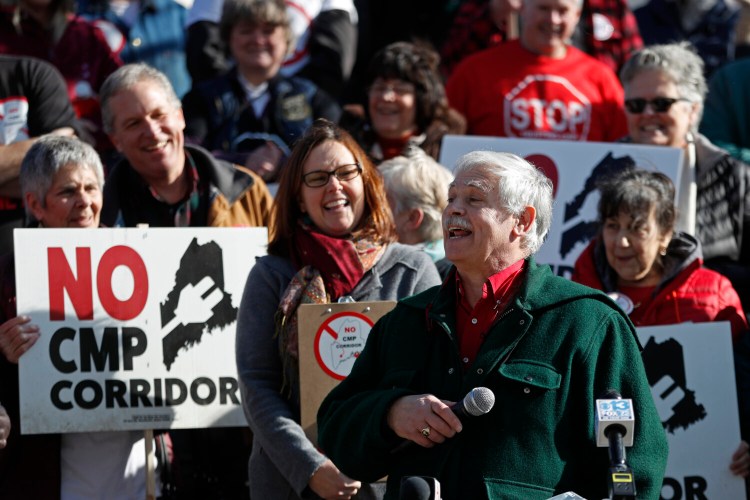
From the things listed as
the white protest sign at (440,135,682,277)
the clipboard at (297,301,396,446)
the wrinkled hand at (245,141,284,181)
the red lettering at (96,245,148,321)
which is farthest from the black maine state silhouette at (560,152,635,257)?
the red lettering at (96,245,148,321)

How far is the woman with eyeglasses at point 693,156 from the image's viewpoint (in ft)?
22.1

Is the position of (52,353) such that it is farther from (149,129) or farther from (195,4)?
(195,4)

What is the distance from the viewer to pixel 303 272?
16.4 feet

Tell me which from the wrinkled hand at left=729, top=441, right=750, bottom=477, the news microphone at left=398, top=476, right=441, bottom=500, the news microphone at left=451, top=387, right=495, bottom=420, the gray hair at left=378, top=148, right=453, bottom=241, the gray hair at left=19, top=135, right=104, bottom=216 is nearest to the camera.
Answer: the news microphone at left=398, top=476, right=441, bottom=500

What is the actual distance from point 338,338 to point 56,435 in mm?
1462

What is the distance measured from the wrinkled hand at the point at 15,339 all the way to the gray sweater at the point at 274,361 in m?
0.94

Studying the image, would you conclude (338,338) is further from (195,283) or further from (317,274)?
(195,283)

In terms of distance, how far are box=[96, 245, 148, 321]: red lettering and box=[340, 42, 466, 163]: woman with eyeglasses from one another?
2173 millimetres

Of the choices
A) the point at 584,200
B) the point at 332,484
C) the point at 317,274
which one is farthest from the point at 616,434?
the point at 584,200

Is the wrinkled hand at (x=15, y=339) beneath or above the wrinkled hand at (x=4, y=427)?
above

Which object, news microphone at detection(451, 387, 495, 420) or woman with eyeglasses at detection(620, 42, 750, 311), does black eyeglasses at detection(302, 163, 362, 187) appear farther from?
woman with eyeglasses at detection(620, 42, 750, 311)

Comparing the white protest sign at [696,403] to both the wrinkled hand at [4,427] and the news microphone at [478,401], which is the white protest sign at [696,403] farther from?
the wrinkled hand at [4,427]

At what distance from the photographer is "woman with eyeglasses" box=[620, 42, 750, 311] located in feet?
22.1

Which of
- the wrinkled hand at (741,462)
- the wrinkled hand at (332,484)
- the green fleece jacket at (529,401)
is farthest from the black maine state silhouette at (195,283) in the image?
the wrinkled hand at (741,462)
